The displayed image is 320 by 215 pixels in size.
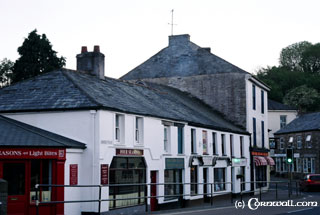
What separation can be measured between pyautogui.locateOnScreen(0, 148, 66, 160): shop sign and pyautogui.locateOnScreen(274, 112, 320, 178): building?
43163 mm

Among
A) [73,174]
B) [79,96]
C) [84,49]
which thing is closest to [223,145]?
[84,49]

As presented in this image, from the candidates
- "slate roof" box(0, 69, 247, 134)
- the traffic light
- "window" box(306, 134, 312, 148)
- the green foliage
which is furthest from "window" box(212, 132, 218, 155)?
the green foliage

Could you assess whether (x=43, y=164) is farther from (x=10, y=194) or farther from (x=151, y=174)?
(x=151, y=174)

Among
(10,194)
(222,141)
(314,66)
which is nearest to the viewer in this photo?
(10,194)

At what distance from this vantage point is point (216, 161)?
34.2 m

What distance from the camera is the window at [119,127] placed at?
78.4 ft

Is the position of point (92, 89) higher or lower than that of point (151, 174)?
higher

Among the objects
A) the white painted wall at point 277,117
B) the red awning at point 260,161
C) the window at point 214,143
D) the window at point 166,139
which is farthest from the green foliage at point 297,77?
the window at point 166,139

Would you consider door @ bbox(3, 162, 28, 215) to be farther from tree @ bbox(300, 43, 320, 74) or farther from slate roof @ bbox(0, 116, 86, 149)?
tree @ bbox(300, 43, 320, 74)

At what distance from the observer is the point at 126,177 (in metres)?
24.1

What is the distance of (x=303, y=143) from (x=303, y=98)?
2416 cm

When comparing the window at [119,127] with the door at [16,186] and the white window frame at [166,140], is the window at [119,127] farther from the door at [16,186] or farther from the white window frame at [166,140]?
the door at [16,186]

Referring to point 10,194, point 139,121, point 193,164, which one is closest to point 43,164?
point 10,194

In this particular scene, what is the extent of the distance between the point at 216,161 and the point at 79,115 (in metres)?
14.0
